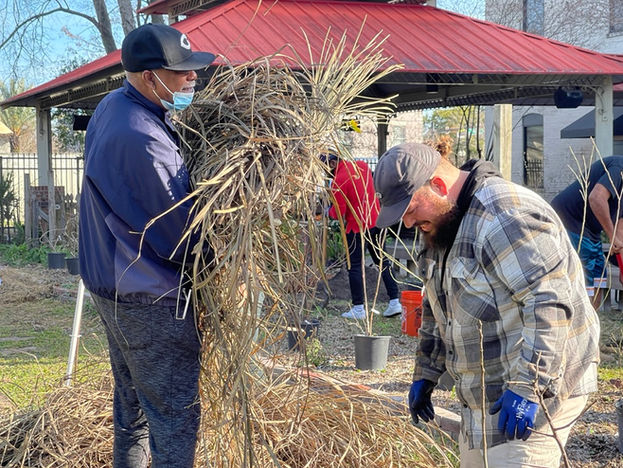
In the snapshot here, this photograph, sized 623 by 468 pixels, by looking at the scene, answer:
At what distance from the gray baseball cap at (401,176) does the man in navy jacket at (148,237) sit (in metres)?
0.64

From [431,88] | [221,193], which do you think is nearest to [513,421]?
[221,193]

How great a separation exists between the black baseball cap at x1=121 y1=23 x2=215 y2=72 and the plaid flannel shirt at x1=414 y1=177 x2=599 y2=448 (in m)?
1.08

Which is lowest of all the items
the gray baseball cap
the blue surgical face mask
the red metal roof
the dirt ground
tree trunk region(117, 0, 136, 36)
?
the dirt ground

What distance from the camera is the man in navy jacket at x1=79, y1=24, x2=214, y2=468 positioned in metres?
2.62

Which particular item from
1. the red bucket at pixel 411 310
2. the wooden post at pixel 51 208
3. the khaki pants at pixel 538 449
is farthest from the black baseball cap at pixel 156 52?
the wooden post at pixel 51 208

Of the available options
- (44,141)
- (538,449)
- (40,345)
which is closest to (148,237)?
(538,449)

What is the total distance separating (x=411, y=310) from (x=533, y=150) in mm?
17696

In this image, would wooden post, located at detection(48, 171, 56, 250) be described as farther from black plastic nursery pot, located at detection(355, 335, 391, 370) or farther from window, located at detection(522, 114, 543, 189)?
window, located at detection(522, 114, 543, 189)

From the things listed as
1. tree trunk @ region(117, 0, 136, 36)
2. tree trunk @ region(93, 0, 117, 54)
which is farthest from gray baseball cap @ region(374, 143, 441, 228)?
tree trunk @ region(93, 0, 117, 54)

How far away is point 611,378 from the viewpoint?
577 centimetres

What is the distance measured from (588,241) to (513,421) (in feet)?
15.8

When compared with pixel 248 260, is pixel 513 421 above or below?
below

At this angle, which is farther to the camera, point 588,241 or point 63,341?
point 63,341

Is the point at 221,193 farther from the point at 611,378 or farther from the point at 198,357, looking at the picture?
the point at 611,378
